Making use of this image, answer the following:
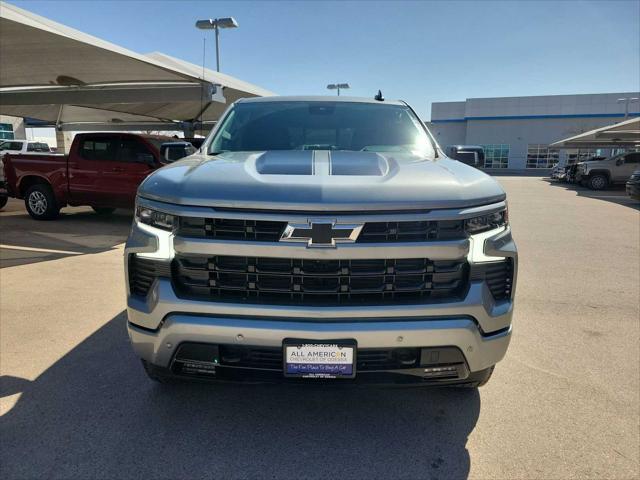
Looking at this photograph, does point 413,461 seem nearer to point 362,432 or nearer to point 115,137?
Answer: point 362,432

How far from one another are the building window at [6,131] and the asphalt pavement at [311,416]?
52030 millimetres

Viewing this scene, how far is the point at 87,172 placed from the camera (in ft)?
31.8

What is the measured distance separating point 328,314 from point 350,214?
458mm

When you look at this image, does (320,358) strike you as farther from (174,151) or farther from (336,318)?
(174,151)

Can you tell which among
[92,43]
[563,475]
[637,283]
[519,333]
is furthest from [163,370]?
[92,43]

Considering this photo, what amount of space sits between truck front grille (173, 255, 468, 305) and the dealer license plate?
0.19 metres

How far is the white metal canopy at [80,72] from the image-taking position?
316 inches

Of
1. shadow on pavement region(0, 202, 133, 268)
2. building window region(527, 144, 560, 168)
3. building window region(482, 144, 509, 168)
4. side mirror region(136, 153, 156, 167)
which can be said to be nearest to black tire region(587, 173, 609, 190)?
side mirror region(136, 153, 156, 167)

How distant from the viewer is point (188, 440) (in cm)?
240

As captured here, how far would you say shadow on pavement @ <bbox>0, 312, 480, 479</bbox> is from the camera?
2.19m

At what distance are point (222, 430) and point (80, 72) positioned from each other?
11483 millimetres

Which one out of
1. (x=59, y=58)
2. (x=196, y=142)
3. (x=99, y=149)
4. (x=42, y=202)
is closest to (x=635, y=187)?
(x=196, y=142)

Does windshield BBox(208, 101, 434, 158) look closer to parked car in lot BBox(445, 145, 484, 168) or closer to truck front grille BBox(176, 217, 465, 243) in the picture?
parked car in lot BBox(445, 145, 484, 168)

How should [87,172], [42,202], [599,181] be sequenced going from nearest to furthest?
[87,172] → [42,202] → [599,181]
